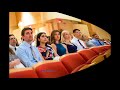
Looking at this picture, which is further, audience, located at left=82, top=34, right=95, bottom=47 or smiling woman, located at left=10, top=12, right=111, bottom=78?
audience, located at left=82, top=34, right=95, bottom=47

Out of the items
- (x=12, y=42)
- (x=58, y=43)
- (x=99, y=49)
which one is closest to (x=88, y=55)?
(x=99, y=49)

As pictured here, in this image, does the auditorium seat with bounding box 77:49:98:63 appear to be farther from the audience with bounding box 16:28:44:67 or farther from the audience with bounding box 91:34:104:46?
the audience with bounding box 16:28:44:67

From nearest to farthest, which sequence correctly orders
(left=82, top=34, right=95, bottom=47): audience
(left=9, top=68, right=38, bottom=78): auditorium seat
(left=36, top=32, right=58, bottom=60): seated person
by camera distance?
(left=9, top=68, right=38, bottom=78): auditorium seat, (left=36, top=32, right=58, bottom=60): seated person, (left=82, top=34, right=95, bottom=47): audience

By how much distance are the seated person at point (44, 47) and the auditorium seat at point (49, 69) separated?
0.33ft

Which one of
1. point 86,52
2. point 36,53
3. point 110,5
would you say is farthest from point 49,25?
point 110,5

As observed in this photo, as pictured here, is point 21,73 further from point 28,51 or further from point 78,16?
point 78,16

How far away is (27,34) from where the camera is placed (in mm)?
3238

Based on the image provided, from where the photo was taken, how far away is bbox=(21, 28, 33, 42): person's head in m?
3.23

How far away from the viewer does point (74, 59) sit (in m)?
3.27

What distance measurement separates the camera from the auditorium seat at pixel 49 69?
3.17 metres

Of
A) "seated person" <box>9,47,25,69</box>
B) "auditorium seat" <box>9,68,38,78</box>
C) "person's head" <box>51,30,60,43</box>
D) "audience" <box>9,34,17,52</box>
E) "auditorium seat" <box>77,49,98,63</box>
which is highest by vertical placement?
"person's head" <box>51,30,60,43</box>

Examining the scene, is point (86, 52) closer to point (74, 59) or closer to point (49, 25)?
point (74, 59)

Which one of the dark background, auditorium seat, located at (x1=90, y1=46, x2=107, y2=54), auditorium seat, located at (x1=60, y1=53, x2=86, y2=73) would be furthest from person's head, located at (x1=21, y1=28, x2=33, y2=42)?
auditorium seat, located at (x1=90, y1=46, x2=107, y2=54)

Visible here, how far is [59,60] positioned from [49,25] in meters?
0.51
